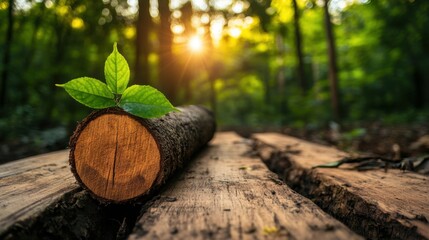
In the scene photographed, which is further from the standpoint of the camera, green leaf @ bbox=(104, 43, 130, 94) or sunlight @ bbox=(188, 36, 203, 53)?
sunlight @ bbox=(188, 36, 203, 53)

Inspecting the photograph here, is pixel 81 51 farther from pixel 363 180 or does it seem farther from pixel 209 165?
pixel 363 180

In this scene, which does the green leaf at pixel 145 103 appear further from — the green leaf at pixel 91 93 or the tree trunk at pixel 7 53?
the tree trunk at pixel 7 53

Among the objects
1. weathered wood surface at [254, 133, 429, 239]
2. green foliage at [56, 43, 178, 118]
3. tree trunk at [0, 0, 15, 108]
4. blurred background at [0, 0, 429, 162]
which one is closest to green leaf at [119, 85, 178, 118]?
green foliage at [56, 43, 178, 118]

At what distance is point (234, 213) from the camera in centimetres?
111

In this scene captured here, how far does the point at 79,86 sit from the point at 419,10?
11130mm

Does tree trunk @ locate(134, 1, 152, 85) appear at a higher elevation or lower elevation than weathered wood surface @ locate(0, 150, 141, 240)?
higher

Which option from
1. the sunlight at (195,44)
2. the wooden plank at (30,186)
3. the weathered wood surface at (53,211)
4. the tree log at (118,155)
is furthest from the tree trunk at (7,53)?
the tree log at (118,155)

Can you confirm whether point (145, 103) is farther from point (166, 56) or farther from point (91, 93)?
point (166, 56)

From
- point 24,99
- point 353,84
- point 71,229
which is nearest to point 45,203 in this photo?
point 71,229

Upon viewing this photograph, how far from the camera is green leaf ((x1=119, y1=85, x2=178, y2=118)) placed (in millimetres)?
1258

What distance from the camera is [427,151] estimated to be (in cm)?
345

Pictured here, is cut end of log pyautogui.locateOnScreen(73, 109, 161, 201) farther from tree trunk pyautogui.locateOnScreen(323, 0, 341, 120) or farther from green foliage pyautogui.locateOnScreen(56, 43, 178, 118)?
tree trunk pyautogui.locateOnScreen(323, 0, 341, 120)

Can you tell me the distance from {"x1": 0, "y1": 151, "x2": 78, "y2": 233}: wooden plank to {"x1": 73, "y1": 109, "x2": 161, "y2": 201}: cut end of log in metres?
0.18

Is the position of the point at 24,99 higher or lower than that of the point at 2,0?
lower
